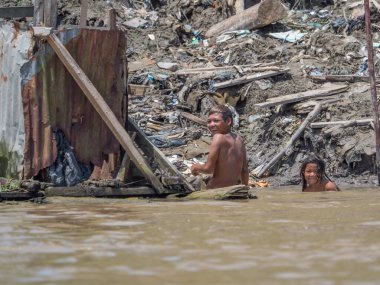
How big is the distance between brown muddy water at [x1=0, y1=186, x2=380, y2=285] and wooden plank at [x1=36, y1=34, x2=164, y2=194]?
3.93 ft

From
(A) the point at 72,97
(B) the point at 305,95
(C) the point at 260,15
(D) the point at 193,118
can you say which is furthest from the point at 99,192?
(C) the point at 260,15

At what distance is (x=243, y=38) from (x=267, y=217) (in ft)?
39.1

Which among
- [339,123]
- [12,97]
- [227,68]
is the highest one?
[227,68]

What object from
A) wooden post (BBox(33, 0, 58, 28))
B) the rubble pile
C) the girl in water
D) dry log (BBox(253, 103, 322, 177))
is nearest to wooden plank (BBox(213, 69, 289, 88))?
the rubble pile

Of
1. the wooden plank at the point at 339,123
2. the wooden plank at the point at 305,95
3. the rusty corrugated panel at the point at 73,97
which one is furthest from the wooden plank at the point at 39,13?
the wooden plank at the point at 339,123

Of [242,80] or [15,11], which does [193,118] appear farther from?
[15,11]

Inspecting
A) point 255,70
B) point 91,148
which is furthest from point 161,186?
point 255,70

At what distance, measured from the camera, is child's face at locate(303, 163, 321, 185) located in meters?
10.2

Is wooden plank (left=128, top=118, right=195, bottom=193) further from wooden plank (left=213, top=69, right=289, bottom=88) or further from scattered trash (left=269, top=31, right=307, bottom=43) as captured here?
scattered trash (left=269, top=31, right=307, bottom=43)

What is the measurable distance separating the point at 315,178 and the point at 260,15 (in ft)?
27.7

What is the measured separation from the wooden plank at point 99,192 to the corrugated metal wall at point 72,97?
1.63ft

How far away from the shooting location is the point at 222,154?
932 centimetres

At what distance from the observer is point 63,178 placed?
9.02 m

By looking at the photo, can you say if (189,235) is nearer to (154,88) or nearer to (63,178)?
(63,178)
